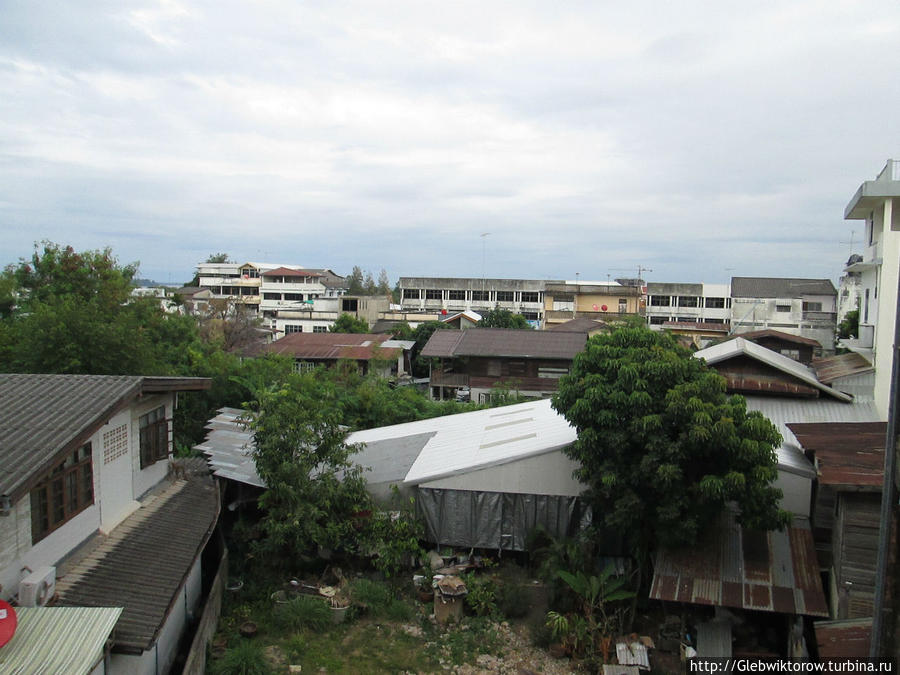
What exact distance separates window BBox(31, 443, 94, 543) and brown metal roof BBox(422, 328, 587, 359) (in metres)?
20.5

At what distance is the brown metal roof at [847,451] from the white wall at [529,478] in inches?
156

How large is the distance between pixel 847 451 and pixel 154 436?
→ 1178cm

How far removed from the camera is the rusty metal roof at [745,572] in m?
8.88

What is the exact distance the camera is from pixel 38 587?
6.56 metres

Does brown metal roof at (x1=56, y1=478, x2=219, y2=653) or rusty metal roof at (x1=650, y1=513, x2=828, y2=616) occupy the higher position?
brown metal roof at (x1=56, y1=478, x2=219, y2=653)

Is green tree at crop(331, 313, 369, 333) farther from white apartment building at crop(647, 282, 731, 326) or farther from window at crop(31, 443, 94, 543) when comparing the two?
window at crop(31, 443, 94, 543)

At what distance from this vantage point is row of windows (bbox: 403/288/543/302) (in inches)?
2340

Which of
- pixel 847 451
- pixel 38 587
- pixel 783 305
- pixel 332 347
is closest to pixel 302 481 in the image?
pixel 38 587

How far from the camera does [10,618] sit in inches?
227

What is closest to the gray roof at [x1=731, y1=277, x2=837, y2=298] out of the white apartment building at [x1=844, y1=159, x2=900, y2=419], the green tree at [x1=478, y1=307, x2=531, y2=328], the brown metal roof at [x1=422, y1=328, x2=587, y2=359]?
the green tree at [x1=478, y1=307, x2=531, y2=328]

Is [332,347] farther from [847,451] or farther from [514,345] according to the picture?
[847,451]

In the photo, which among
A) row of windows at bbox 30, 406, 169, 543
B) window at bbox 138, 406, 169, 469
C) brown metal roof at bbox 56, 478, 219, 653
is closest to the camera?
brown metal roof at bbox 56, 478, 219, 653

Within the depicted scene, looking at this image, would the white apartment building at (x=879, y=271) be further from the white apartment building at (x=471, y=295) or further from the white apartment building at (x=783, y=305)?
the white apartment building at (x=471, y=295)

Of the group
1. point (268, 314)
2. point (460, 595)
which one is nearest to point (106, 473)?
point (460, 595)
